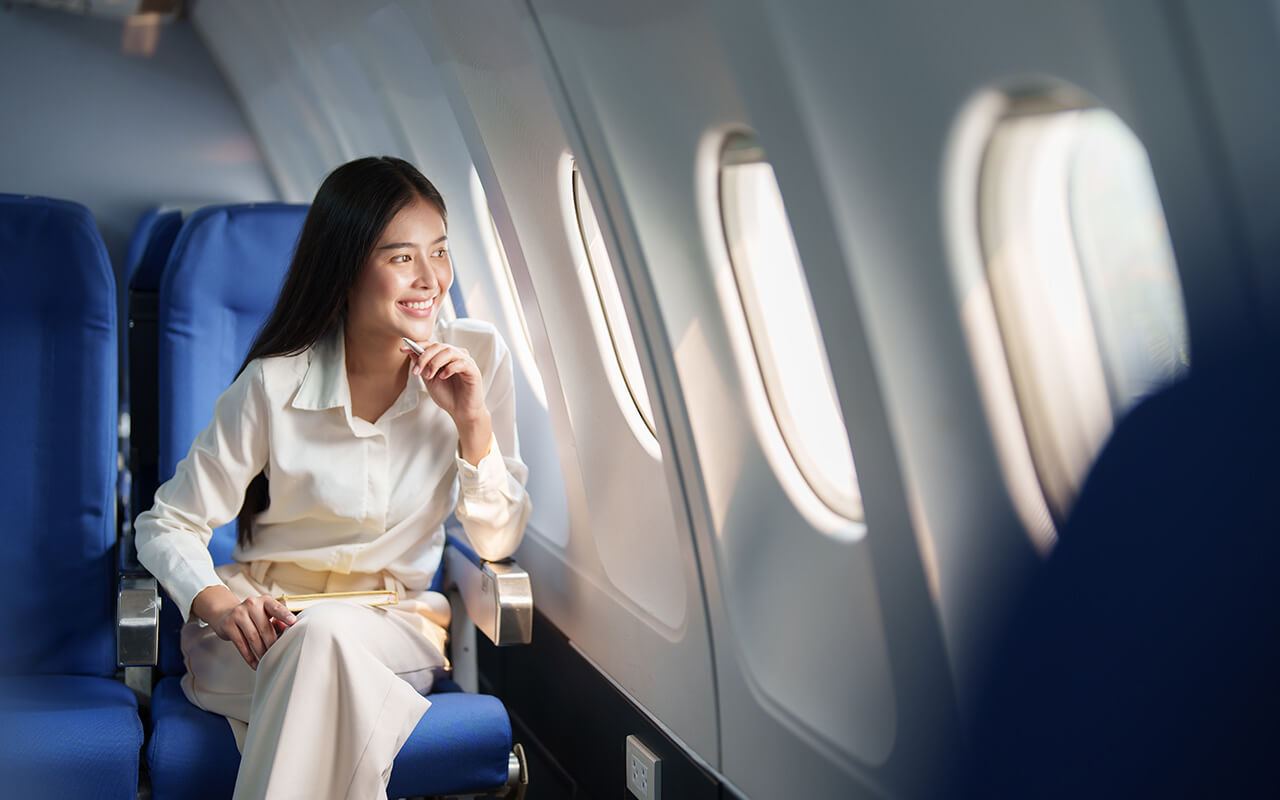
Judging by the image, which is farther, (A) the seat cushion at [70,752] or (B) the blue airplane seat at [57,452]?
(B) the blue airplane seat at [57,452]

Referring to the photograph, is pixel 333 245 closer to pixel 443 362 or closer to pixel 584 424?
pixel 443 362

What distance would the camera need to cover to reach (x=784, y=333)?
7.12 feet

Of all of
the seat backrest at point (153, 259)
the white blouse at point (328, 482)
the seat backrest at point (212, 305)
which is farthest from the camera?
the seat backrest at point (153, 259)

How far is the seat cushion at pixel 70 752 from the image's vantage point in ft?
6.40

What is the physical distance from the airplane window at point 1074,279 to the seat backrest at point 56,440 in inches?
82.0

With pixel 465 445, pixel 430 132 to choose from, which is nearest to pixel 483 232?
pixel 430 132

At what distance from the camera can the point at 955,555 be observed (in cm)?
153

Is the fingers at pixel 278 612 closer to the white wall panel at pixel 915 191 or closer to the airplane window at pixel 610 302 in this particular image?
the airplane window at pixel 610 302

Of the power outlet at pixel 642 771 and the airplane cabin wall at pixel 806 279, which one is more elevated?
the airplane cabin wall at pixel 806 279

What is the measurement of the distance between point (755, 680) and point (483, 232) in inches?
72.2

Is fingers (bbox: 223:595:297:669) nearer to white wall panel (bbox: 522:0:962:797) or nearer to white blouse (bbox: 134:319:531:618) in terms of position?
white blouse (bbox: 134:319:531:618)

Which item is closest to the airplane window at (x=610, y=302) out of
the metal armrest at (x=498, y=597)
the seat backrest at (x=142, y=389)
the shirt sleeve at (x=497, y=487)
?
the shirt sleeve at (x=497, y=487)

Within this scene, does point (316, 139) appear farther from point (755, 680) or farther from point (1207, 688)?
point (1207, 688)

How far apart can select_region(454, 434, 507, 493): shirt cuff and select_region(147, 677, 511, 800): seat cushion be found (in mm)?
479
